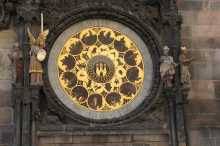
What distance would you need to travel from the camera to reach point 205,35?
12.9 m

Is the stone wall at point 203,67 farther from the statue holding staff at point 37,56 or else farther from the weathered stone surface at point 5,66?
the weathered stone surface at point 5,66

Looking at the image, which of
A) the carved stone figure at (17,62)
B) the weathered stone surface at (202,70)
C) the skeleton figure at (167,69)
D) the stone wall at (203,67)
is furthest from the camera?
the weathered stone surface at (202,70)

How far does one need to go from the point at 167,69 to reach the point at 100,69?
Result: 1.43 metres

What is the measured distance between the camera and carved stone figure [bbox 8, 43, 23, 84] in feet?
38.5

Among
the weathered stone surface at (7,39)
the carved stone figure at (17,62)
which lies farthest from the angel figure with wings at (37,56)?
the weathered stone surface at (7,39)

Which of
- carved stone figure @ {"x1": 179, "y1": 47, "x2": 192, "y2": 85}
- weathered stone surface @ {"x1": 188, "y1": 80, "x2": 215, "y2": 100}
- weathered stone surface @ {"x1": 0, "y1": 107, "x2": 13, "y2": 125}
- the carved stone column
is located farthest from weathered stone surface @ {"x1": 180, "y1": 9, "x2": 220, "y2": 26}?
weathered stone surface @ {"x1": 0, "y1": 107, "x2": 13, "y2": 125}

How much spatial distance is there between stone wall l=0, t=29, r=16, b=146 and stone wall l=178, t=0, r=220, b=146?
3.73 meters

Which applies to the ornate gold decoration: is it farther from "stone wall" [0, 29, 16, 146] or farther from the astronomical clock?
"stone wall" [0, 29, 16, 146]

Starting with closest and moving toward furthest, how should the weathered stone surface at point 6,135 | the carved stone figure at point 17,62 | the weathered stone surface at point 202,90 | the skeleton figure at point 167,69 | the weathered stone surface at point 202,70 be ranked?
the weathered stone surface at point 6,135
the carved stone figure at point 17,62
the skeleton figure at point 167,69
the weathered stone surface at point 202,90
the weathered stone surface at point 202,70

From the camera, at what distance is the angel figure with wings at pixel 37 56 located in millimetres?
11562

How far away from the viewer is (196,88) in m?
12.5

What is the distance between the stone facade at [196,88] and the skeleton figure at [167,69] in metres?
0.74

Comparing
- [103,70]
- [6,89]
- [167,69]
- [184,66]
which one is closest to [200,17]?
[184,66]

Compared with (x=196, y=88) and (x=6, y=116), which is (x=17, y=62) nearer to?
(x=6, y=116)
